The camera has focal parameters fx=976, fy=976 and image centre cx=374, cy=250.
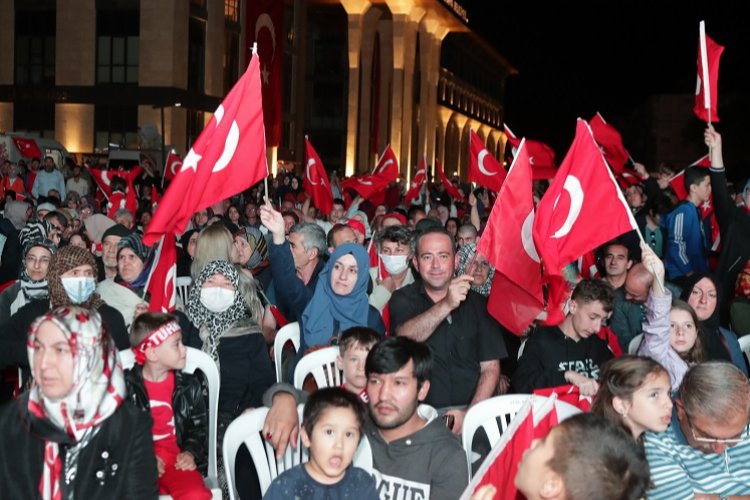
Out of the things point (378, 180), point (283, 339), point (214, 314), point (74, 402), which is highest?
point (378, 180)

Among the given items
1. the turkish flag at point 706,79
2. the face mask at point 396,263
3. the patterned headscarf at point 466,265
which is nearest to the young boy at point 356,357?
the face mask at point 396,263

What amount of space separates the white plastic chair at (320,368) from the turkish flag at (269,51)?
36255mm

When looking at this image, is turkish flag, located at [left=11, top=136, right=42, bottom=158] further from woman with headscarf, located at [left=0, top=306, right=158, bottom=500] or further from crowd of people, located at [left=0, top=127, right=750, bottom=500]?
woman with headscarf, located at [left=0, top=306, right=158, bottom=500]

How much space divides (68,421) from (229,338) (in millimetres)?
2734

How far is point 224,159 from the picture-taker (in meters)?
6.20

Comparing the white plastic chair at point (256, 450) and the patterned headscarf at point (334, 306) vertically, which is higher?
the patterned headscarf at point (334, 306)

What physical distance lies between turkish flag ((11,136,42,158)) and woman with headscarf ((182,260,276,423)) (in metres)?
19.0

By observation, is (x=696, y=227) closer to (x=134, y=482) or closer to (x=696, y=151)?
(x=134, y=482)

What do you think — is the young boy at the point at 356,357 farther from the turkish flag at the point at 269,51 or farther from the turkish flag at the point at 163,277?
the turkish flag at the point at 269,51

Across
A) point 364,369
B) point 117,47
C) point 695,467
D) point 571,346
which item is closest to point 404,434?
point 364,369

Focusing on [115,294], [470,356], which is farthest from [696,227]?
[115,294]

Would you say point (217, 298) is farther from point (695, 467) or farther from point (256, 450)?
point (695, 467)

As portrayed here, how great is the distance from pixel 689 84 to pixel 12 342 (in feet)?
264

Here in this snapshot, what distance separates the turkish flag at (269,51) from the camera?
4241cm
